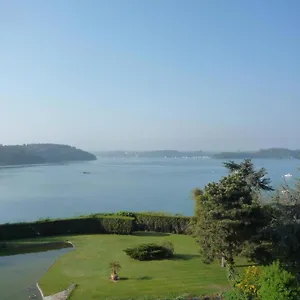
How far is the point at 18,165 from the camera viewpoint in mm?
137375

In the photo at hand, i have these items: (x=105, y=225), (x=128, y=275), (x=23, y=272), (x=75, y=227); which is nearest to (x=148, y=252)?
(x=128, y=275)

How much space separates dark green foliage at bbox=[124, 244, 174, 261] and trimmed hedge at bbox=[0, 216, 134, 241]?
7180 mm

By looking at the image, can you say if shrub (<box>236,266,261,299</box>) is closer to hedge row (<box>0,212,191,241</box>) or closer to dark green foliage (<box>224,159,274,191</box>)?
dark green foliage (<box>224,159,274,191</box>)

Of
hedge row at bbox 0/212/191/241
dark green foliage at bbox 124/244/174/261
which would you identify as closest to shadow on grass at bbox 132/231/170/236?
hedge row at bbox 0/212/191/241

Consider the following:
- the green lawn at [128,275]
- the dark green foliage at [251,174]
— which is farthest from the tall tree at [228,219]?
the dark green foliage at [251,174]

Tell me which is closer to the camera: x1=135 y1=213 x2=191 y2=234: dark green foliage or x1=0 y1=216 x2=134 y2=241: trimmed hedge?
x1=0 y1=216 x2=134 y2=241: trimmed hedge

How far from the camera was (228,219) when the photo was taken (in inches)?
552

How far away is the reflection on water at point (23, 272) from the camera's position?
1395 centimetres

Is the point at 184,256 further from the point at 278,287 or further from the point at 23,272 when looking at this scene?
the point at 278,287

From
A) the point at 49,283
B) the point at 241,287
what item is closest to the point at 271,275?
the point at 241,287

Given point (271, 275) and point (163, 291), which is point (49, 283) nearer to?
point (163, 291)

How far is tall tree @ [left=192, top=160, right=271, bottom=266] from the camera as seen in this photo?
14172mm

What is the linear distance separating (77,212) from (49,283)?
2774 centimetres

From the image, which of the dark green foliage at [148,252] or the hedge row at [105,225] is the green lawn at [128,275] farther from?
the hedge row at [105,225]
